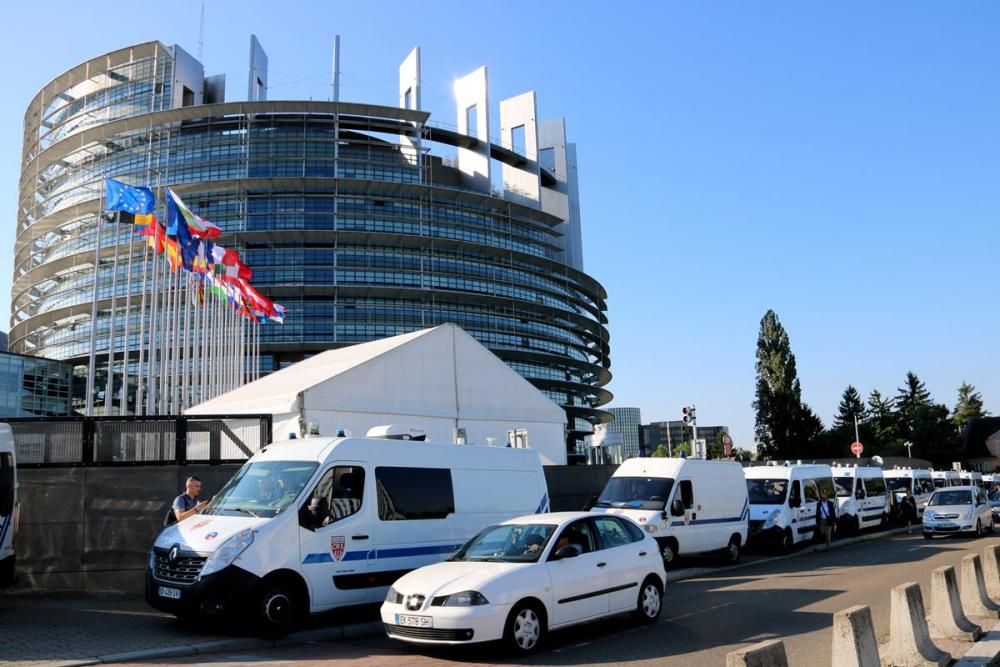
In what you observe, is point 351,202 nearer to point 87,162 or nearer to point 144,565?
point 87,162

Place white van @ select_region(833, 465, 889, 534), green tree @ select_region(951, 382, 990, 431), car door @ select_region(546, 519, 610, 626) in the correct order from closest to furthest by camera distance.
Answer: car door @ select_region(546, 519, 610, 626), white van @ select_region(833, 465, 889, 534), green tree @ select_region(951, 382, 990, 431)

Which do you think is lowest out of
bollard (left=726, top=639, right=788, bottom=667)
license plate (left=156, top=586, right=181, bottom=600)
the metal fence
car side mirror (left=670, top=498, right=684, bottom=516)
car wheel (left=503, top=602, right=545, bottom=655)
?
car wheel (left=503, top=602, right=545, bottom=655)

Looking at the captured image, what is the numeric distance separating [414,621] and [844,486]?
71.3 feet

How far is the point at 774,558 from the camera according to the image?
785 inches

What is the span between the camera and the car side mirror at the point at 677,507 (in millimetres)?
16891

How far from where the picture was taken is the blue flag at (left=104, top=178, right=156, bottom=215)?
26.4 meters

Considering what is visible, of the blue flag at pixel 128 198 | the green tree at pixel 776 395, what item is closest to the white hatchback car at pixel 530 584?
the blue flag at pixel 128 198

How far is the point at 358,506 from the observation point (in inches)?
427

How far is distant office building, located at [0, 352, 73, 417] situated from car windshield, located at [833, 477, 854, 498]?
5481 centimetres

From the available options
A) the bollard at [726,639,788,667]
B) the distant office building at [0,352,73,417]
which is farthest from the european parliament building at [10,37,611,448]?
the bollard at [726,639,788,667]

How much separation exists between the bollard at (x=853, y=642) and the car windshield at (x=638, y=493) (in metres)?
10.9

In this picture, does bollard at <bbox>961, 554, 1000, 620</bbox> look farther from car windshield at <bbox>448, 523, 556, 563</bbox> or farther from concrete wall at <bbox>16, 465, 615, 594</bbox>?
concrete wall at <bbox>16, 465, 615, 594</bbox>

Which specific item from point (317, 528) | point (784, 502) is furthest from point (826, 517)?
point (317, 528)

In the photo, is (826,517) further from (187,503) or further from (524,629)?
(187,503)
